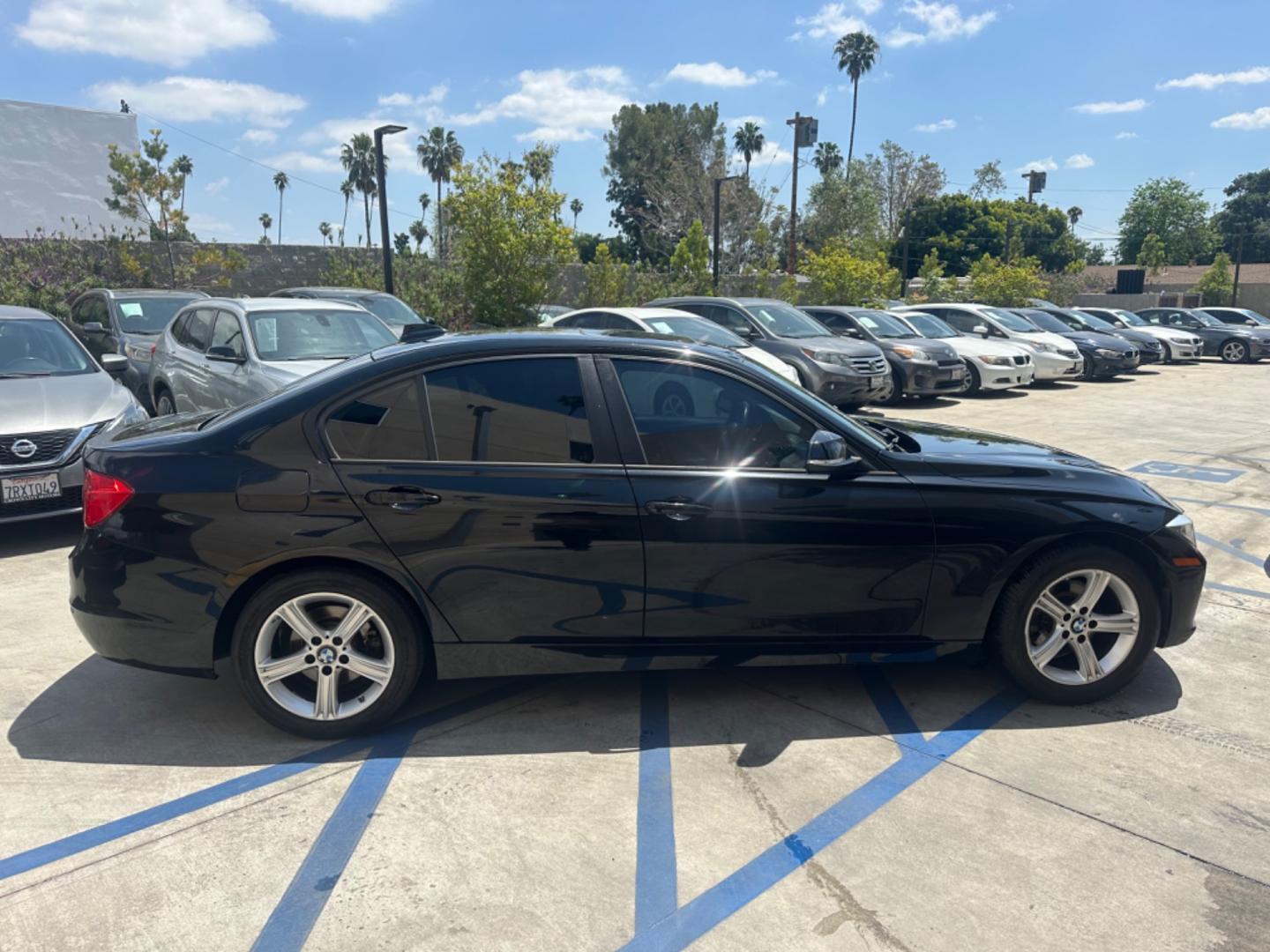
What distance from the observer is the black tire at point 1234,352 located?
24984 mm

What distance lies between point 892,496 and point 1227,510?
5468mm

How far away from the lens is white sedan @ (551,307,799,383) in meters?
12.1

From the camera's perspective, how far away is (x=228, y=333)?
863 centimetres

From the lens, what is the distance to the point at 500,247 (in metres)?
16.7

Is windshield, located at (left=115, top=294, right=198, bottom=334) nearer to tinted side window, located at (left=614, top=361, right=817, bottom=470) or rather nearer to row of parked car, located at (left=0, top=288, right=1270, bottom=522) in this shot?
row of parked car, located at (left=0, top=288, right=1270, bottom=522)

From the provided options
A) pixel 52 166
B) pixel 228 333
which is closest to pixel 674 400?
pixel 228 333

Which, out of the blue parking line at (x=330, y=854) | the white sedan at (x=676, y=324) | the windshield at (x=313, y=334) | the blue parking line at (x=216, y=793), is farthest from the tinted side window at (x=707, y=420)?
the white sedan at (x=676, y=324)

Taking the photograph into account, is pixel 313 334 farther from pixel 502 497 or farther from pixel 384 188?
pixel 384 188

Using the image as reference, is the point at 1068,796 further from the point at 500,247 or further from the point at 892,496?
the point at 500,247

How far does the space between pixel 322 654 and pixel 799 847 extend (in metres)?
1.95

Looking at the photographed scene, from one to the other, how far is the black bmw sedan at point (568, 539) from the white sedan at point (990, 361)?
12.0 m

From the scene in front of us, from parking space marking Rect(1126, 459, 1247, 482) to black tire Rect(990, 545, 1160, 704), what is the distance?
5731 mm

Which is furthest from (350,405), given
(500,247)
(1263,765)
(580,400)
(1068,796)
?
(500,247)

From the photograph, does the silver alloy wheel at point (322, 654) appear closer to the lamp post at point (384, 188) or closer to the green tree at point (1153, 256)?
the lamp post at point (384, 188)
